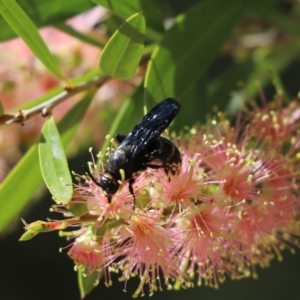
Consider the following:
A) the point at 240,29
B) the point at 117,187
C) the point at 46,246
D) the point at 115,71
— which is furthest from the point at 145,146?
the point at 46,246

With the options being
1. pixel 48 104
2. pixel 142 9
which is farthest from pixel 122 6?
pixel 48 104

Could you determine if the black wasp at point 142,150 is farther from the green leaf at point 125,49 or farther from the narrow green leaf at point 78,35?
the narrow green leaf at point 78,35

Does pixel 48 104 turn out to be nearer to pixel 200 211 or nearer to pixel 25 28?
pixel 25 28

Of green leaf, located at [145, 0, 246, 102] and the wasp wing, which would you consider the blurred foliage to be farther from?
the wasp wing

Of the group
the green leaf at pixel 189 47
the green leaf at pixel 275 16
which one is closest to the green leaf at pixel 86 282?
the green leaf at pixel 189 47

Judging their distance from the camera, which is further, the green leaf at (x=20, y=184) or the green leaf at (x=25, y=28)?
the green leaf at (x=20, y=184)

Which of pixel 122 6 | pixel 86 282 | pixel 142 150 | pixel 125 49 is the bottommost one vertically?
pixel 86 282

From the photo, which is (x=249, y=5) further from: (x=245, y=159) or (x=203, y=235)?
(x=203, y=235)
